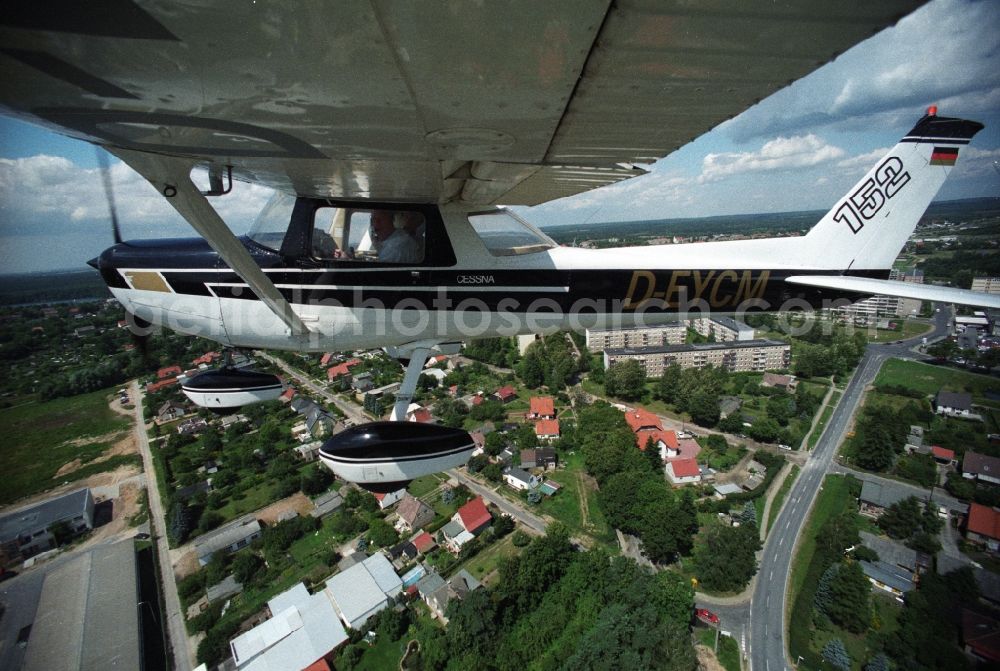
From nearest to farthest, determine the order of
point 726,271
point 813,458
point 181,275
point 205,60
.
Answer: point 205,60, point 181,275, point 726,271, point 813,458

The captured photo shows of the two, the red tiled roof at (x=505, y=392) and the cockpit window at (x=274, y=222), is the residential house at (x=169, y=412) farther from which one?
the cockpit window at (x=274, y=222)

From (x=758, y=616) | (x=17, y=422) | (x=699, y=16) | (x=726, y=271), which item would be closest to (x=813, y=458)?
(x=758, y=616)

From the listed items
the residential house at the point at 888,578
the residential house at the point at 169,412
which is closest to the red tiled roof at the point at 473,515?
the residential house at the point at 888,578

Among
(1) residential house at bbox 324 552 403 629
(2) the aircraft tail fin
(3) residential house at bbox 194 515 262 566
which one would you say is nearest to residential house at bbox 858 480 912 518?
(2) the aircraft tail fin

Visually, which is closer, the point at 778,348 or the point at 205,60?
the point at 205,60

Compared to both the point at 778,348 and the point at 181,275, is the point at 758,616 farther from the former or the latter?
the point at 778,348

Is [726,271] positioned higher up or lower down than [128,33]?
lower down
